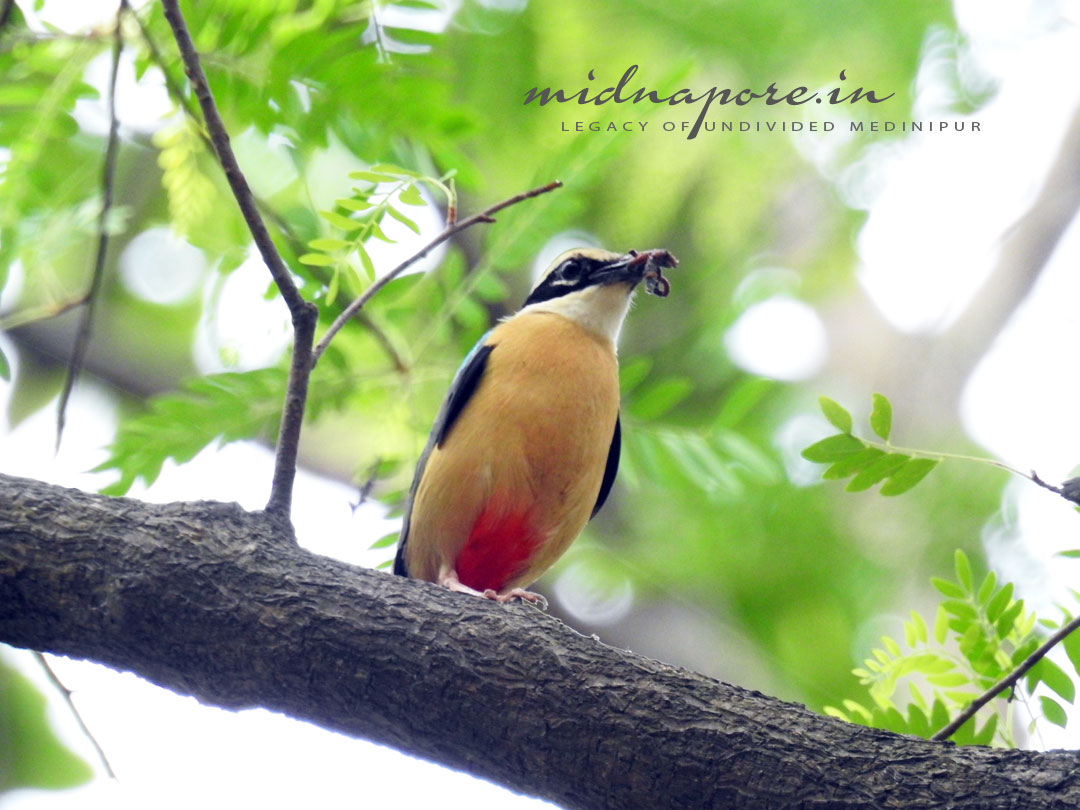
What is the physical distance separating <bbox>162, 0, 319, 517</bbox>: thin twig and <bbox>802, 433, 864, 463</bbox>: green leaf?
5.82 feet

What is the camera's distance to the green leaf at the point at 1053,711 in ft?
12.2

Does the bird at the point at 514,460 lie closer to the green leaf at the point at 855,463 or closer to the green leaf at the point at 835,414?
the green leaf at the point at 855,463

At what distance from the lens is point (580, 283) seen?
659 cm

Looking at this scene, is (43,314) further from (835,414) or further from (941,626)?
(941,626)

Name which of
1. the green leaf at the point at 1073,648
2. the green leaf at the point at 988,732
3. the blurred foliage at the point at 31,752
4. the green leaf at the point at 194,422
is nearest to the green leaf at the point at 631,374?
the green leaf at the point at 194,422

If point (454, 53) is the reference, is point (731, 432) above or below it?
below

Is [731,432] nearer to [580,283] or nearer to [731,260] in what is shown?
[580,283]

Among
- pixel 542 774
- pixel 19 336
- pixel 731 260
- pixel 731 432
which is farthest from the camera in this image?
pixel 731 260

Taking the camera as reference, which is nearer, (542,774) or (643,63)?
(542,774)

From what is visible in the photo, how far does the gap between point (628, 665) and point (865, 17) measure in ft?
23.5

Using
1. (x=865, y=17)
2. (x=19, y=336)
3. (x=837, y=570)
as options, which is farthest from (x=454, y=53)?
(x=837, y=570)

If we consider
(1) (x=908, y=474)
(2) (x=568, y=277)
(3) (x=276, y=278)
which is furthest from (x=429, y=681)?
(2) (x=568, y=277)

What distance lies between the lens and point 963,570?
149 inches

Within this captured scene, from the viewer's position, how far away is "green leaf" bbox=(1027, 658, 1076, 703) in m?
3.71
